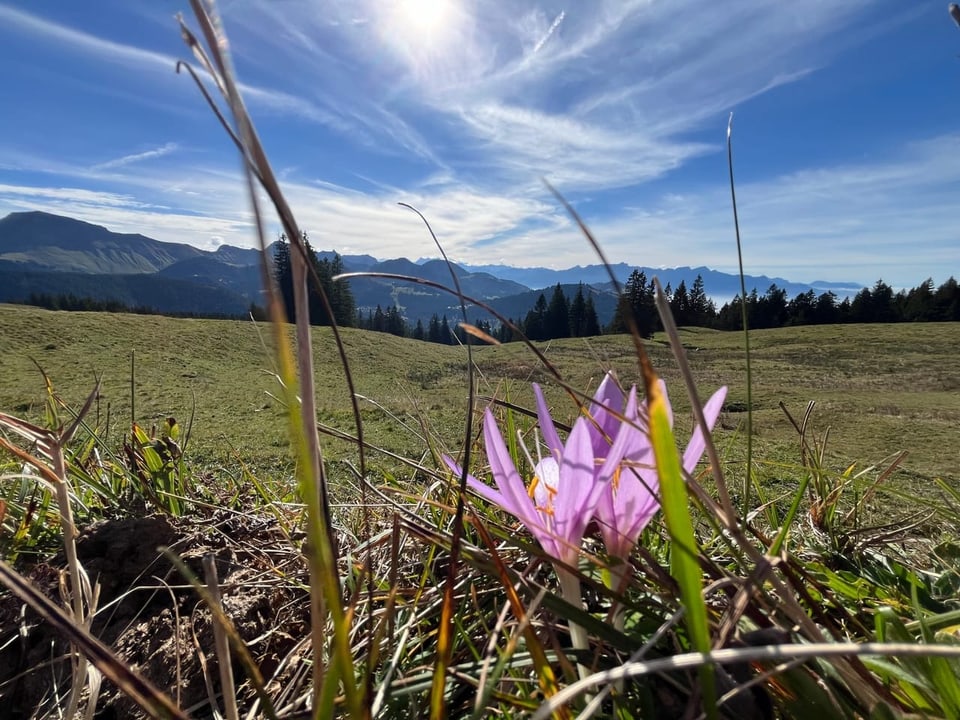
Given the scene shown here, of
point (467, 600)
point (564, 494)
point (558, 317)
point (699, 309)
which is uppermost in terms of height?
point (564, 494)

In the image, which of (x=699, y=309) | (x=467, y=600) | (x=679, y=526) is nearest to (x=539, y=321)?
(x=699, y=309)

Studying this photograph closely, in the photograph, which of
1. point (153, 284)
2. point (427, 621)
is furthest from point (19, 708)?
point (153, 284)

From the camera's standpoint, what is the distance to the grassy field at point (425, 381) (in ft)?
21.4

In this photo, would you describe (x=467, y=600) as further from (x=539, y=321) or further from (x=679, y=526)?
(x=539, y=321)

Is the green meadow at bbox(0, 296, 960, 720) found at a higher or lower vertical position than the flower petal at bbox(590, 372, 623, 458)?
lower

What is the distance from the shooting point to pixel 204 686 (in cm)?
71

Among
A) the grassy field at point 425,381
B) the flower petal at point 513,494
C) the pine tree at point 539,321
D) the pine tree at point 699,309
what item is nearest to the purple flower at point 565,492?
the flower petal at point 513,494

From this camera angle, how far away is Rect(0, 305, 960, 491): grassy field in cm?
651

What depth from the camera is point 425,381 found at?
1705 centimetres

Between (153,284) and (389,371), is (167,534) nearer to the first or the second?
(389,371)

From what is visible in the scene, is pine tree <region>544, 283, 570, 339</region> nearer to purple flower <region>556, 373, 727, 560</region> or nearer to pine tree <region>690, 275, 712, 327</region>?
pine tree <region>690, 275, 712, 327</region>

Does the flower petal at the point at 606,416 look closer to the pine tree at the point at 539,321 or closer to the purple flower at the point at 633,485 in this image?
the purple flower at the point at 633,485

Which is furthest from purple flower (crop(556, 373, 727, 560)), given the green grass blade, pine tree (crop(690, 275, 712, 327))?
pine tree (crop(690, 275, 712, 327))

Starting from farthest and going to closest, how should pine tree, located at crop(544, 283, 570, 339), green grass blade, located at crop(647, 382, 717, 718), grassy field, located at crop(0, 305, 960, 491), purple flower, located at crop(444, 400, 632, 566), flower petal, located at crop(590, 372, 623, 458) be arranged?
pine tree, located at crop(544, 283, 570, 339)
grassy field, located at crop(0, 305, 960, 491)
flower petal, located at crop(590, 372, 623, 458)
purple flower, located at crop(444, 400, 632, 566)
green grass blade, located at crop(647, 382, 717, 718)
